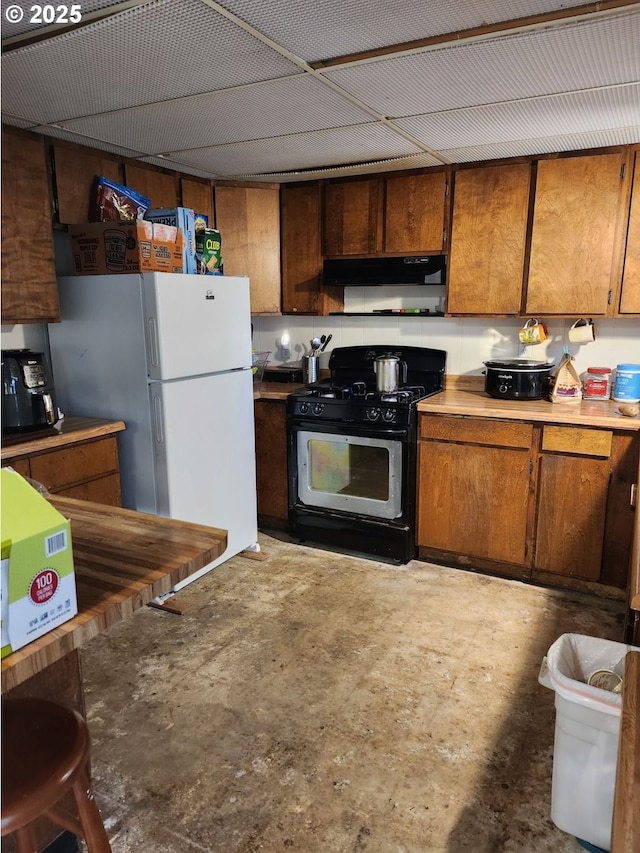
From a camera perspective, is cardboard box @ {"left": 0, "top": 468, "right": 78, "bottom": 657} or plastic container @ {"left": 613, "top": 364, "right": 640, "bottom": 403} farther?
plastic container @ {"left": 613, "top": 364, "right": 640, "bottom": 403}

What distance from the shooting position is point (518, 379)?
3.24m

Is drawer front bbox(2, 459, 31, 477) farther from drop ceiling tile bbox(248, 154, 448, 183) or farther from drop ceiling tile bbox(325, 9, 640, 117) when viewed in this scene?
drop ceiling tile bbox(248, 154, 448, 183)

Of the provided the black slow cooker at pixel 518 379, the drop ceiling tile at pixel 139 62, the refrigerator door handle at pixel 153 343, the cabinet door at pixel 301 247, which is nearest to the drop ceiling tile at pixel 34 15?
the drop ceiling tile at pixel 139 62

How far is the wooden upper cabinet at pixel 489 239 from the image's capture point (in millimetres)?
3174

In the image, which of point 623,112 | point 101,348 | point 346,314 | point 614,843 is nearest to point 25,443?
point 101,348

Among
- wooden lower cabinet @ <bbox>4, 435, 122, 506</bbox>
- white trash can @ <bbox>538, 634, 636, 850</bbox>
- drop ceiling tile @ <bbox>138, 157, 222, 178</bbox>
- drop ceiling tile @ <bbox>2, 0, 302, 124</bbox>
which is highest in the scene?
drop ceiling tile @ <bbox>138, 157, 222, 178</bbox>

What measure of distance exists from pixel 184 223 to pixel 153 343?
28.0 inches

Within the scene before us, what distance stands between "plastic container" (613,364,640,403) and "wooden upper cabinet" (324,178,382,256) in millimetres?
1521

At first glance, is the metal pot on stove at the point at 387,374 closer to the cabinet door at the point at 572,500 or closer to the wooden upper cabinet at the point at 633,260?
the cabinet door at the point at 572,500

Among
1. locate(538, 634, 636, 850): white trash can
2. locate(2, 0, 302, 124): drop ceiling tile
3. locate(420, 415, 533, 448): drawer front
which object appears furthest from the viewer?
locate(420, 415, 533, 448): drawer front

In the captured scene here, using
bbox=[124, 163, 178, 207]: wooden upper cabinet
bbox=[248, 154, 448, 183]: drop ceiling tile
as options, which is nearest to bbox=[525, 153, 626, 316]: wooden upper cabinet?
bbox=[248, 154, 448, 183]: drop ceiling tile

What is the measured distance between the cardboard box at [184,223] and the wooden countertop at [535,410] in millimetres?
1434

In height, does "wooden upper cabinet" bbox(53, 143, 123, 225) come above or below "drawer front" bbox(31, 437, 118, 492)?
above

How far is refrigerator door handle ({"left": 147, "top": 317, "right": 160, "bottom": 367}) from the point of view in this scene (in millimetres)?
2789
